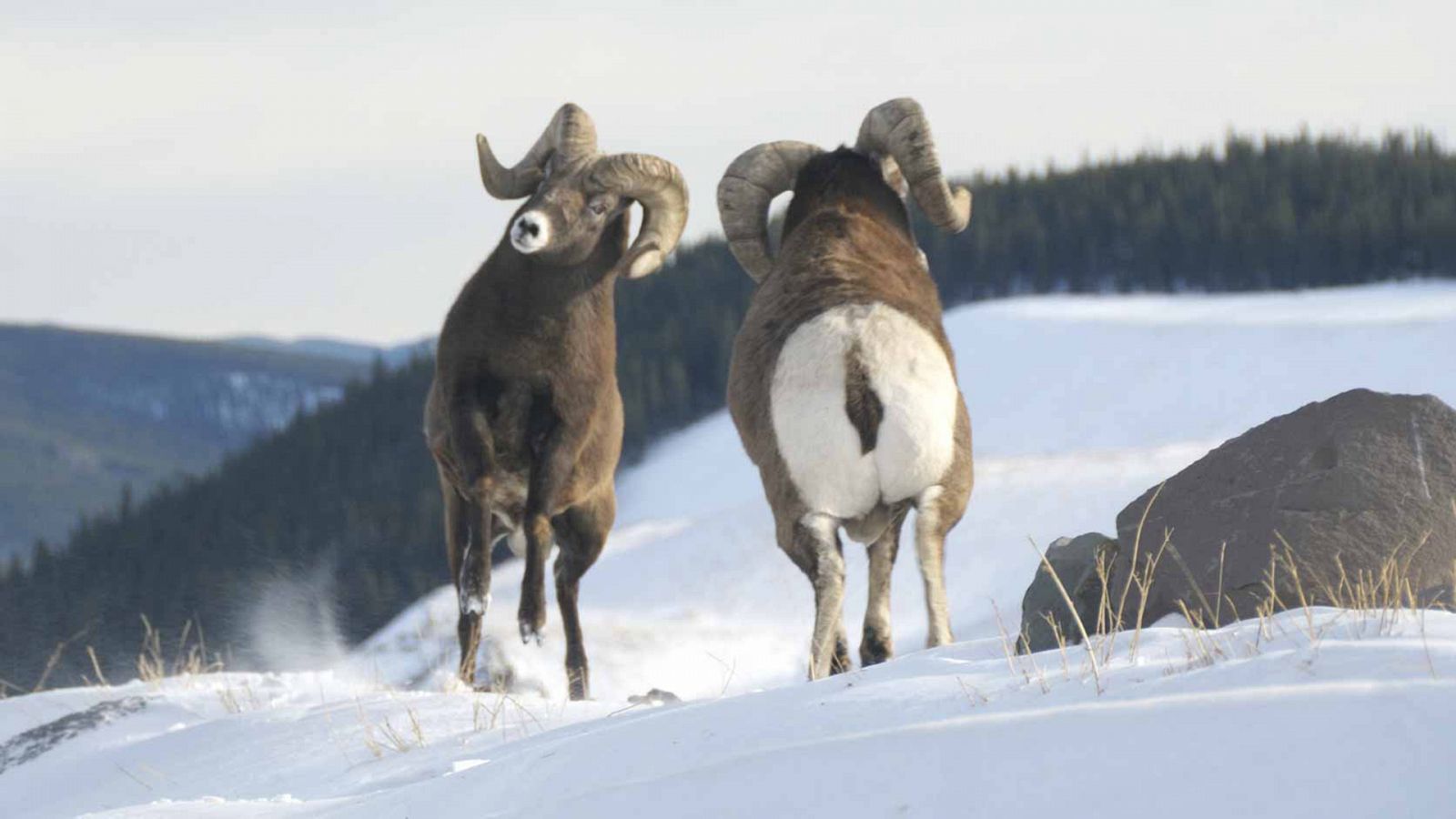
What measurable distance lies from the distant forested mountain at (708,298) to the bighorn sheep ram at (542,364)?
1928cm

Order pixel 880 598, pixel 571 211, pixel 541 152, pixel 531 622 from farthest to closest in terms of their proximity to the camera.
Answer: pixel 541 152
pixel 571 211
pixel 531 622
pixel 880 598

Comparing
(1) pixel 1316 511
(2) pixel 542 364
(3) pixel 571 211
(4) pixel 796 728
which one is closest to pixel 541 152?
(3) pixel 571 211

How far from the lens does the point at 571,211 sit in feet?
30.5

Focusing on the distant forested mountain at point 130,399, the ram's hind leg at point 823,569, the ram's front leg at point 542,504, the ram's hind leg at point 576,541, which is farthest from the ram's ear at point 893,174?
the distant forested mountain at point 130,399


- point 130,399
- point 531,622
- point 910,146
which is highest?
point 910,146

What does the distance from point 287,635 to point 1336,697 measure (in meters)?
12.2

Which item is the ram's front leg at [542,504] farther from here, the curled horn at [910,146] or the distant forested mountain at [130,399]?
the distant forested mountain at [130,399]

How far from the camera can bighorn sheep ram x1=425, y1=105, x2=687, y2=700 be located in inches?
359

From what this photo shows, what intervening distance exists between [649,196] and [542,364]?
1.00 m

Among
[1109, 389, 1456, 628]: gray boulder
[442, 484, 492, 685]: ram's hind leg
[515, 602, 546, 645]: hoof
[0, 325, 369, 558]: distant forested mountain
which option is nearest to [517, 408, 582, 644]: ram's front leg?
[515, 602, 546, 645]: hoof

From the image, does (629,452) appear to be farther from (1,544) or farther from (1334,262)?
(1,544)

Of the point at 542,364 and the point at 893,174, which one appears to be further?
the point at 542,364

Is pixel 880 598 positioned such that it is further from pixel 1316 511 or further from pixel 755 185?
pixel 755 185

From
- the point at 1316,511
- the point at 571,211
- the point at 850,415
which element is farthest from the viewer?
the point at 571,211
